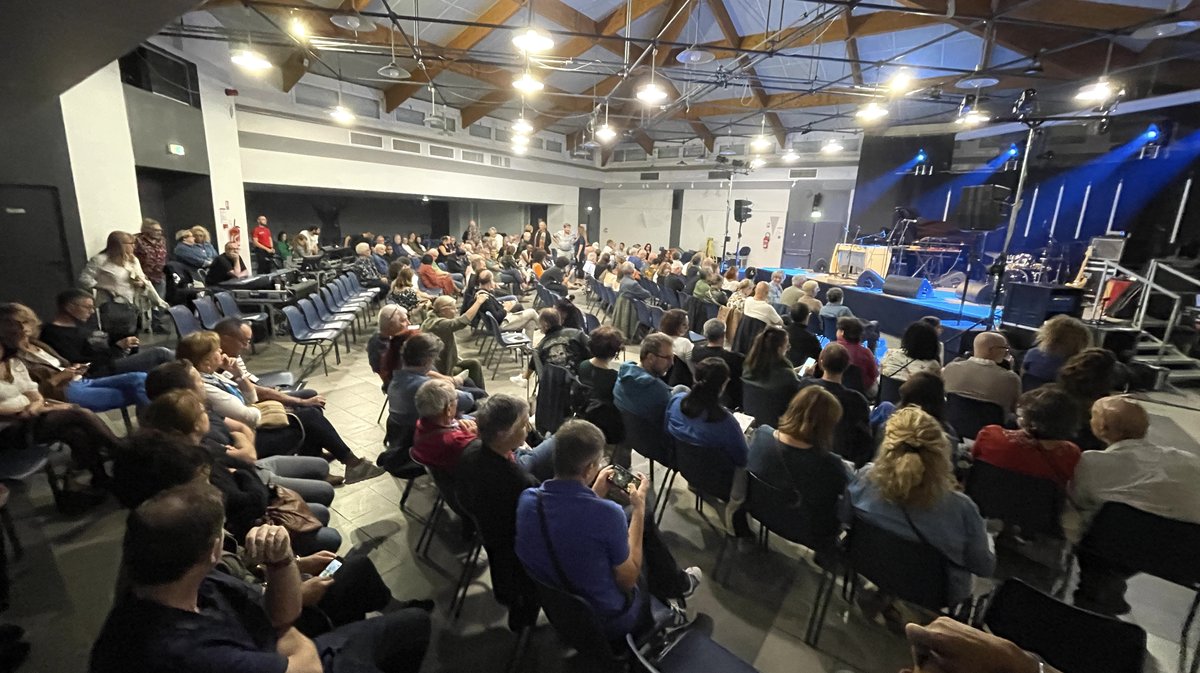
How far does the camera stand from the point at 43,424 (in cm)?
251

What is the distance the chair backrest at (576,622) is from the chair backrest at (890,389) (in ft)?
9.71

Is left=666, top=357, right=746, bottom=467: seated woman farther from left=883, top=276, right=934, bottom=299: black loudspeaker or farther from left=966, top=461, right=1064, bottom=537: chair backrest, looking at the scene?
left=883, top=276, right=934, bottom=299: black loudspeaker

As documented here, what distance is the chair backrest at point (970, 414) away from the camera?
9.87 ft

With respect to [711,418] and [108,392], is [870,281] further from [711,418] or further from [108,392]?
[108,392]

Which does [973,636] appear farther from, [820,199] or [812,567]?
[820,199]

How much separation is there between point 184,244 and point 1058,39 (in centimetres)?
1406

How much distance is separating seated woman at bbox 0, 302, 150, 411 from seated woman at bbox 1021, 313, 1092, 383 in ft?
20.3

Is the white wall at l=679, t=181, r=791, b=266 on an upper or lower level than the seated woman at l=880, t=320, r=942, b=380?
upper

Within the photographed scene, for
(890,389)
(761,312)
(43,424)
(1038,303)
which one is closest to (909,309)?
(1038,303)

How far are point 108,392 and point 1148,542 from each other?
218 inches

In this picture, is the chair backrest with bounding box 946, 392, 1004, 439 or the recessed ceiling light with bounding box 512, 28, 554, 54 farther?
the recessed ceiling light with bounding box 512, 28, 554, 54

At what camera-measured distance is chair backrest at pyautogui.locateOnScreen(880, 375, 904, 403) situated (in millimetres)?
3561

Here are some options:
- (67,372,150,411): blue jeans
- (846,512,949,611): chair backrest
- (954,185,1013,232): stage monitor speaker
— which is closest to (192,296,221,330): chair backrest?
(67,372,150,411): blue jeans

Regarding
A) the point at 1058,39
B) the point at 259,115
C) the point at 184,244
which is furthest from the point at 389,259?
the point at 1058,39
